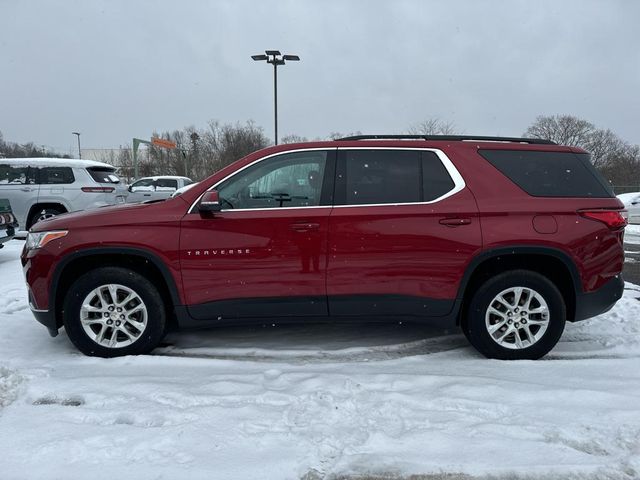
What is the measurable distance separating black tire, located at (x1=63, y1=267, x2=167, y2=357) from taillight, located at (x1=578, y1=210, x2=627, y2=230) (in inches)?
137

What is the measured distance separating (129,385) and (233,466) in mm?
1241

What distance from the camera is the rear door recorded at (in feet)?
11.4

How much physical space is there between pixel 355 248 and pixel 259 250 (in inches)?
29.5

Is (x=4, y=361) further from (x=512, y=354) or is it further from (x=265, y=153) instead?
(x=512, y=354)

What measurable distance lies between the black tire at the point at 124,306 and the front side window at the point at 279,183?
3.07 feet

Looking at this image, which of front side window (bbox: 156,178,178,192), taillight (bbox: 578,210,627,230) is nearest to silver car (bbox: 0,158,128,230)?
front side window (bbox: 156,178,178,192)

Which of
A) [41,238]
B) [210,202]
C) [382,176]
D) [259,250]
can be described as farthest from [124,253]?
[382,176]

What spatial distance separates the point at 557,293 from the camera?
357 centimetres

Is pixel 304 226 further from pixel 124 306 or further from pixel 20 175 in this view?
pixel 20 175

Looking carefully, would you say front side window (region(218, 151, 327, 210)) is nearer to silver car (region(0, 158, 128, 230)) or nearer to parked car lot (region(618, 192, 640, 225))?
silver car (region(0, 158, 128, 230))

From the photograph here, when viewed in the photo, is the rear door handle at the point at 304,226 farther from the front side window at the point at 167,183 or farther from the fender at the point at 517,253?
the front side window at the point at 167,183

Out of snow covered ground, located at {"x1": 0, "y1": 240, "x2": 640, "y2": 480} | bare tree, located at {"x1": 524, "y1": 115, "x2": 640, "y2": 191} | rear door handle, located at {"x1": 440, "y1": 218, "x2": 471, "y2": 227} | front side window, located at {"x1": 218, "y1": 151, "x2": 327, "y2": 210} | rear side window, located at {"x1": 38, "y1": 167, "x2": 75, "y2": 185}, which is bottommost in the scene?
snow covered ground, located at {"x1": 0, "y1": 240, "x2": 640, "y2": 480}

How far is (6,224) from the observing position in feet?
25.6

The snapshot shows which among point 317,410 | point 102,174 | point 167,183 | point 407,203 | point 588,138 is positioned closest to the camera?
point 317,410
